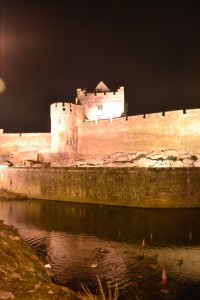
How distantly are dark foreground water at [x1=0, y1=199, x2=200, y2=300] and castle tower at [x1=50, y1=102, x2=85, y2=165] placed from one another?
8503mm

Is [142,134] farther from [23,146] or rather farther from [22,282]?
[22,282]

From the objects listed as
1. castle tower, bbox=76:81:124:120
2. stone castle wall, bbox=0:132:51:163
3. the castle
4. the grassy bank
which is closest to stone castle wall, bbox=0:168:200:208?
the castle

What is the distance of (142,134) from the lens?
84.4 feet

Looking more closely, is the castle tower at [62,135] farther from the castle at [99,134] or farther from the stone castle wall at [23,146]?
the stone castle wall at [23,146]

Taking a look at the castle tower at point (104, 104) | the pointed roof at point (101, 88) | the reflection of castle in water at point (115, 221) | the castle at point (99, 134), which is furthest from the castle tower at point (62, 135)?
the reflection of castle in water at point (115, 221)

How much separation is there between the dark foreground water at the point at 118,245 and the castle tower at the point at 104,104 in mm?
13507

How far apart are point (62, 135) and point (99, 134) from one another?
317cm

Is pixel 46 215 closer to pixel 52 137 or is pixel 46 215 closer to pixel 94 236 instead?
pixel 94 236

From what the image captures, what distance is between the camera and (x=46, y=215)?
17781 mm

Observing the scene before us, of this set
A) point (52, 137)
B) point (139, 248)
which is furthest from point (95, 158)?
point (139, 248)

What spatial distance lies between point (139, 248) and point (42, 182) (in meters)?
12.5

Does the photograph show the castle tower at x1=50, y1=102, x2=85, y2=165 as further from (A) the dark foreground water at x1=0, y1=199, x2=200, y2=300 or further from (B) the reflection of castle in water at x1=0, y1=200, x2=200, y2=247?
(A) the dark foreground water at x1=0, y1=199, x2=200, y2=300

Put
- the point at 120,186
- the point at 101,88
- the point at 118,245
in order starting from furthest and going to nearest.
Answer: the point at 101,88 → the point at 120,186 → the point at 118,245

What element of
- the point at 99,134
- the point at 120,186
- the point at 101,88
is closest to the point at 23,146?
the point at 99,134
